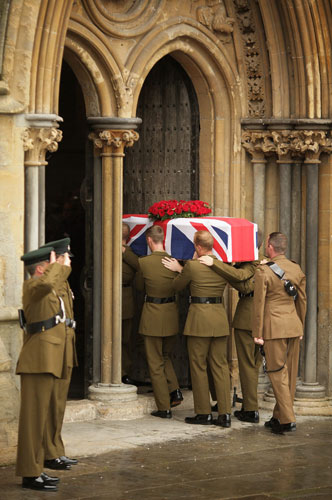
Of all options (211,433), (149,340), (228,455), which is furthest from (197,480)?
(149,340)

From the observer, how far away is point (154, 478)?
978 cm

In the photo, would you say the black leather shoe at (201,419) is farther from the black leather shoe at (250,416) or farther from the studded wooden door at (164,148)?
the studded wooden door at (164,148)

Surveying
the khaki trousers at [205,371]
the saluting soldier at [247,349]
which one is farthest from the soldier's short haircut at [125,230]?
the khaki trousers at [205,371]

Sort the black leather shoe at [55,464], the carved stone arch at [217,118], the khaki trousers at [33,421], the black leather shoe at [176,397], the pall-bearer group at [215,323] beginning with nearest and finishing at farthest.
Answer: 1. the khaki trousers at [33,421]
2. the black leather shoe at [55,464]
3. the pall-bearer group at [215,323]
4. the black leather shoe at [176,397]
5. the carved stone arch at [217,118]

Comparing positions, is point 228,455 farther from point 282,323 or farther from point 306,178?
point 306,178

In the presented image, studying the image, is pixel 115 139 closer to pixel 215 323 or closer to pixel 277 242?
pixel 277 242

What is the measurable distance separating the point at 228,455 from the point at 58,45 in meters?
3.72

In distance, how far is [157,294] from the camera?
12.2 m

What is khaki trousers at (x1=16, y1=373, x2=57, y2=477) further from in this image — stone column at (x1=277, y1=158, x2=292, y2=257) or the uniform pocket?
stone column at (x1=277, y1=158, x2=292, y2=257)

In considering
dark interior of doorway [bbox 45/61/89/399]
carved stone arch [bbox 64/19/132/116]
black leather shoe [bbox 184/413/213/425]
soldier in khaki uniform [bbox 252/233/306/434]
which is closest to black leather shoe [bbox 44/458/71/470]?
black leather shoe [bbox 184/413/213/425]

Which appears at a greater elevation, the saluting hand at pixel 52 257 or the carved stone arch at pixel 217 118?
the carved stone arch at pixel 217 118

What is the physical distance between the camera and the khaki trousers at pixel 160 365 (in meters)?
12.1

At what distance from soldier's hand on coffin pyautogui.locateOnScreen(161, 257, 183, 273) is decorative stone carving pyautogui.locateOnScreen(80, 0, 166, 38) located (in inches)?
84.9

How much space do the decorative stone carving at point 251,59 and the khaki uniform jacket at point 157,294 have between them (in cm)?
213
